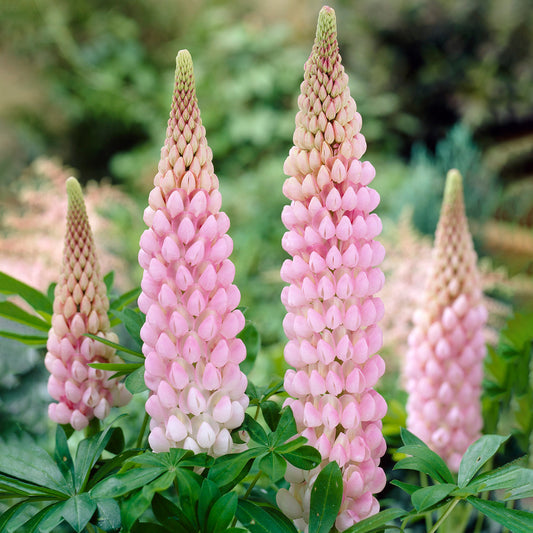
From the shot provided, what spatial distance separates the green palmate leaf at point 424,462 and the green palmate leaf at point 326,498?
0.05 meters

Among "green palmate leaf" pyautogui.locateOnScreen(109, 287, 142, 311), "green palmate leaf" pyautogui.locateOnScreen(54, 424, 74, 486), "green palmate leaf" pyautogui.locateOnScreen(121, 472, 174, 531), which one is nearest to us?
"green palmate leaf" pyautogui.locateOnScreen(121, 472, 174, 531)

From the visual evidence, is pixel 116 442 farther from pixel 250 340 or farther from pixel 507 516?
pixel 507 516

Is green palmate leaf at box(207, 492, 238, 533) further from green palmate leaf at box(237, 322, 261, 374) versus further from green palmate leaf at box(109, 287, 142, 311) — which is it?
green palmate leaf at box(109, 287, 142, 311)

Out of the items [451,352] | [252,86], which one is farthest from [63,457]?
[252,86]

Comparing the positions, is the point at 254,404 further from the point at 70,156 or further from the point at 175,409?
the point at 70,156

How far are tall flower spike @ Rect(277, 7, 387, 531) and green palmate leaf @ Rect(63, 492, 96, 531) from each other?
145 mm

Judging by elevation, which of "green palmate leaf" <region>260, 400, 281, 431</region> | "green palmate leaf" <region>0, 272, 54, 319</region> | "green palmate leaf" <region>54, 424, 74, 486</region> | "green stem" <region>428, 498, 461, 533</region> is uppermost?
"green palmate leaf" <region>0, 272, 54, 319</region>

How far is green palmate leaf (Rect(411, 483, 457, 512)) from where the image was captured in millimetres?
403

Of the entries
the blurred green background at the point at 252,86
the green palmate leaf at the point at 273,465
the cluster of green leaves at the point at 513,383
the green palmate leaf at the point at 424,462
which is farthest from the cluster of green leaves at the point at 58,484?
the blurred green background at the point at 252,86

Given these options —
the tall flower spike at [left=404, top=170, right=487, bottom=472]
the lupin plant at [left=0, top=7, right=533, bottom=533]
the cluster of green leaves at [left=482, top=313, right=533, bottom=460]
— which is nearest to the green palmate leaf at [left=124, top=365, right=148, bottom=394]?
the lupin plant at [left=0, top=7, right=533, bottom=533]

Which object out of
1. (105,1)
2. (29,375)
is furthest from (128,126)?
(29,375)

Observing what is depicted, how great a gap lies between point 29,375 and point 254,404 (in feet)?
1.98

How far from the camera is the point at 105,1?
3.80 meters

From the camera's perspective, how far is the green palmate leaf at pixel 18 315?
0.56 m
